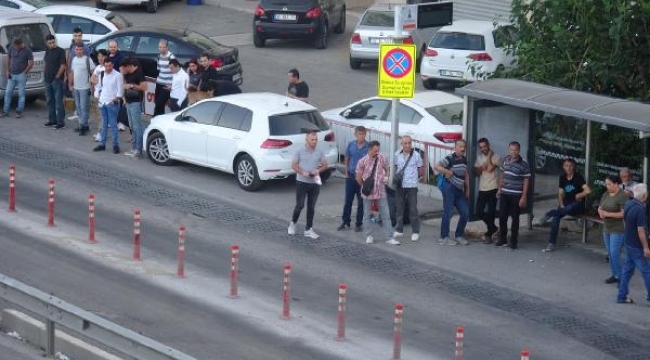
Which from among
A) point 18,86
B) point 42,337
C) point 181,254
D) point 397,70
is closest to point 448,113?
point 397,70

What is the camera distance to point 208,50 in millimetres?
27641

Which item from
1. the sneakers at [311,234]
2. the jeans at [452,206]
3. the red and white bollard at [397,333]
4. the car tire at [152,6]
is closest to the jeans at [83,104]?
the sneakers at [311,234]

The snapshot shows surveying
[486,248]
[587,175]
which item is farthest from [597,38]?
[486,248]

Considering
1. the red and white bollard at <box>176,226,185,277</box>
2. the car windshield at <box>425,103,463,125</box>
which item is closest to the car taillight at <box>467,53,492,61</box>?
the car windshield at <box>425,103,463,125</box>

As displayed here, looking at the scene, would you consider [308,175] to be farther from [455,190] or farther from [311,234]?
[455,190]

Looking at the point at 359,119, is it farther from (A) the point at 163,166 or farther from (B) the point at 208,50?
(B) the point at 208,50

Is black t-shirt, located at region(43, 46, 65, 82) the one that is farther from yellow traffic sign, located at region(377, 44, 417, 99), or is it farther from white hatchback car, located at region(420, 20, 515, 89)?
white hatchback car, located at region(420, 20, 515, 89)

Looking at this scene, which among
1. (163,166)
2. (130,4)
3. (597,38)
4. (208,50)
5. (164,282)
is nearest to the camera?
(164,282)

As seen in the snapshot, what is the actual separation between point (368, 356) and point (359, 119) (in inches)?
389

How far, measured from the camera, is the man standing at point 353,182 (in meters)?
19.6

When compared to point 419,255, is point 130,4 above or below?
above

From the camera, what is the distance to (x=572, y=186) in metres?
18.6

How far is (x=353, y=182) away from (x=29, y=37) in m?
9.85

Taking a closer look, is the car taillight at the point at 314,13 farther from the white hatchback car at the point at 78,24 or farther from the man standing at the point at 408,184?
the man standing at the point at 408,184
